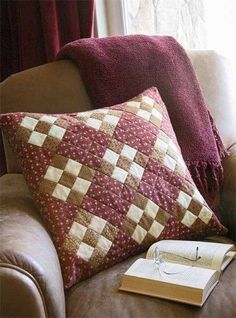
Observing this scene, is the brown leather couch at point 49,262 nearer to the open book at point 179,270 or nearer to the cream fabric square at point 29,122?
the open book at point 179,270

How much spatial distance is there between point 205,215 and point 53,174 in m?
0.40

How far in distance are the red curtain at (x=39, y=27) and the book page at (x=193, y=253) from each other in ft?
3.22

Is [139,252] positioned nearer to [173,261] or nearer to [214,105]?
[173,261]

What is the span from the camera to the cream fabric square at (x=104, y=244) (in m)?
1.00

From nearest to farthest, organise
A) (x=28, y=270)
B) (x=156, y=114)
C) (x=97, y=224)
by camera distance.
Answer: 1. (x=28, y=270)
2. (x=97, y=224)
3. (x=156, y=114)

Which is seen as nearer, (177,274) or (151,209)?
(177,274)

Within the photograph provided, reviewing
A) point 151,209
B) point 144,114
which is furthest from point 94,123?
point 151,209

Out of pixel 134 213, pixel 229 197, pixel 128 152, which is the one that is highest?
pixel 128 152

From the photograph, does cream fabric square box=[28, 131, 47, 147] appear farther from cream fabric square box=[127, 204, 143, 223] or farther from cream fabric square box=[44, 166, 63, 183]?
cream fabric square box=[127, 204, 143, 223]

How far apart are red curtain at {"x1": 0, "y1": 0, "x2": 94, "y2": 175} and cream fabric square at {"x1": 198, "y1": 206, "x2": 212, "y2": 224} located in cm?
94

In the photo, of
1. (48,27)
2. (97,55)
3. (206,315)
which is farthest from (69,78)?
(206,315)

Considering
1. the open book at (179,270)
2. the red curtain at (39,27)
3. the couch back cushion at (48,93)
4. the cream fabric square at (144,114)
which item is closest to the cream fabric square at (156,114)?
the cream fabric square at (144,114)

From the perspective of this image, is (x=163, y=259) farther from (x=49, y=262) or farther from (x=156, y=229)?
(x=49, y=262)

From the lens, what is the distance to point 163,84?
1390 mm
